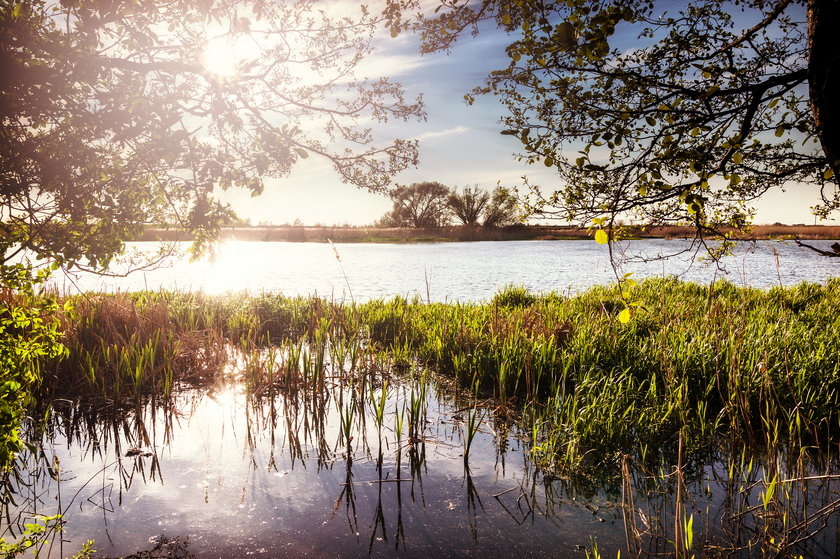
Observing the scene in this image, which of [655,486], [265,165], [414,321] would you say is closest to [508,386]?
[655,486]

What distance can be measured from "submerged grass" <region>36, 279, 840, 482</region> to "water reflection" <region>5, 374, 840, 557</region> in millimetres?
389

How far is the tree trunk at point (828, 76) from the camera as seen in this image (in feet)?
13.3

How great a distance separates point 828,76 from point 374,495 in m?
5.00

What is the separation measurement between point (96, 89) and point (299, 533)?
363 cm

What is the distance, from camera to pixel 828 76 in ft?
13.3

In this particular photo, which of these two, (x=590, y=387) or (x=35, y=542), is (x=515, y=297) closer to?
(x=590, y=387)

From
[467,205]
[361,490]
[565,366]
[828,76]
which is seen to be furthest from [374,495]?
[467,205]

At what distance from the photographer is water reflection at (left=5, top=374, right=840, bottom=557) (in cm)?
340

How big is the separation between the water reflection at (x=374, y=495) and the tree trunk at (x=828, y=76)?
265cm

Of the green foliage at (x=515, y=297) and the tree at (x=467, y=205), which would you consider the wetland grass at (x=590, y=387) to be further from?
the tree at (x=467, y=205)

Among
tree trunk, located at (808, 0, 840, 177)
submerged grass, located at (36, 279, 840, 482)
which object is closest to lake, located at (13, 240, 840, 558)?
submerged grass, located at (36, 279, 840, 482)

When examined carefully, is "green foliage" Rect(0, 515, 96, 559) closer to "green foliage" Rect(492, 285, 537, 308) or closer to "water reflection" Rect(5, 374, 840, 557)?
"water reflection" Rect(5, 374, 840, 557)

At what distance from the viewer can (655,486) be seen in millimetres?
4129

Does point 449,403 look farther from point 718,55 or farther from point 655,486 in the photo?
point 718,55
